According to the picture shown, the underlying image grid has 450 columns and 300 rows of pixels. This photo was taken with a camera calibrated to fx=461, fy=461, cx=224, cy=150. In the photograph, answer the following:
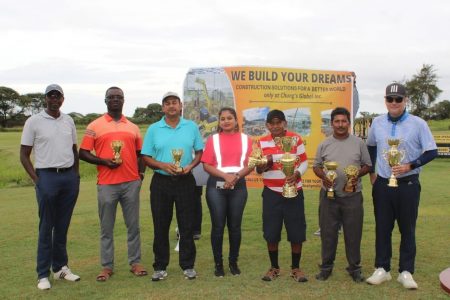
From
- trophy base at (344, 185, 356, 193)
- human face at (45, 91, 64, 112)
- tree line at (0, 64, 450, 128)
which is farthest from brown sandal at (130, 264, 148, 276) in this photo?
tree line at (0, 64, 450, 128)

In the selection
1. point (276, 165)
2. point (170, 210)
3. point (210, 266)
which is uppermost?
point (276, 165)

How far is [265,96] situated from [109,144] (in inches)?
117

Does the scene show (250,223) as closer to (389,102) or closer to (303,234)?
(303,234)

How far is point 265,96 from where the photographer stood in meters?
7.09

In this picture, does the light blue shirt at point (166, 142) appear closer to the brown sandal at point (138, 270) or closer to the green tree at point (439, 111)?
the brown sandal at point (138, 270)

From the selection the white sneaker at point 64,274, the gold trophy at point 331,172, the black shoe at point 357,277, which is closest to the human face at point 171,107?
the gold trophy at point 331,172

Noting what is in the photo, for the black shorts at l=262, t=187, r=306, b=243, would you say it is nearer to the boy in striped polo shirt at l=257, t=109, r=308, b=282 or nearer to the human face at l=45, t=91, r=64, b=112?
the boy in striped polo shirt at l=257, t=109, r=308, b=282

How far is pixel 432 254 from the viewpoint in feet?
19.1

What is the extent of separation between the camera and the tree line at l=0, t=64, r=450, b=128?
51125mm

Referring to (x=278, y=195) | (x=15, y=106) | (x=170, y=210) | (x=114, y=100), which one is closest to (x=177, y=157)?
(x=170, y=210)

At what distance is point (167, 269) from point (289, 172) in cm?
192

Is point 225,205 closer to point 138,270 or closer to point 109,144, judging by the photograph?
point 138,270

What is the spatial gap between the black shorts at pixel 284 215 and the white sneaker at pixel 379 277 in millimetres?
790

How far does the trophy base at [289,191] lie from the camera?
15.0 ft
